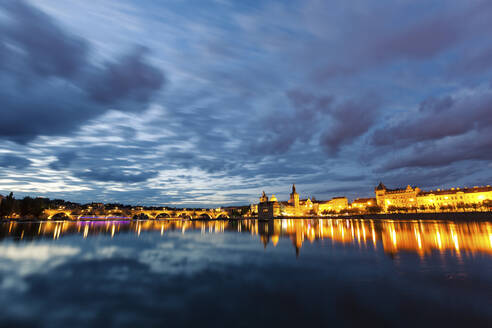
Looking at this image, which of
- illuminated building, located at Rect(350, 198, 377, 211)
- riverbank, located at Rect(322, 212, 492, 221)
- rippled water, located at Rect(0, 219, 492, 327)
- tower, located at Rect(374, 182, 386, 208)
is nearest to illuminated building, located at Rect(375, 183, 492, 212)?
tower, located at Rect(374, 182, 386, 208)

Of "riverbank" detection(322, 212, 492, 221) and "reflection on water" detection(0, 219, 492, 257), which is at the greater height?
"riverbank" detection(322, 212, 492, 221)

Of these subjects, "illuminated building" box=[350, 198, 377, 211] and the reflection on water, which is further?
"illuminated building" box=[350, 198, 377, 211]

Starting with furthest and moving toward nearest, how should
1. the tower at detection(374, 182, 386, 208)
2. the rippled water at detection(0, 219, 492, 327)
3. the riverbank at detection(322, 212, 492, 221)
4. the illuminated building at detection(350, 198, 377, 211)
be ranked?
the illuminated building at detection(350, 198, 377, 211)
the tower at detection(374, 182, 386, 208)
the riverbank at detection(322, 212, 492, 221)
the rippled water at detection(0, 219, 492, 327)

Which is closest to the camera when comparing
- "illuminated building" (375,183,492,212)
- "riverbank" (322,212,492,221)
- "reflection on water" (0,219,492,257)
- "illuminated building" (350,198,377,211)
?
"reflection on water" (0,219,492,257)

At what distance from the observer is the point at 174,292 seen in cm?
1309

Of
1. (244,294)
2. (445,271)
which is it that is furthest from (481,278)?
(244,294)

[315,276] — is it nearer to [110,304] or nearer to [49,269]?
[110,304]

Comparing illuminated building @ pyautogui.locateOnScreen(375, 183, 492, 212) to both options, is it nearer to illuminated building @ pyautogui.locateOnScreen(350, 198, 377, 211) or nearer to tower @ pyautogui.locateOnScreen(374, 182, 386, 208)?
tower @ pyautogui.locateOnScreen(374, 182, 386, 208)

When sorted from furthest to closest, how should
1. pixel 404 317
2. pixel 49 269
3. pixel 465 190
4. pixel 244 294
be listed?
pixel 465 190, pixel 49 269, pixel 244 294, pixel 404 317

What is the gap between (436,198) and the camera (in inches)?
5438

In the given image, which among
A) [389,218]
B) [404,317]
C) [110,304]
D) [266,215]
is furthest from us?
[266,215]

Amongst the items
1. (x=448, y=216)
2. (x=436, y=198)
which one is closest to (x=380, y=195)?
(x=436, y=198)

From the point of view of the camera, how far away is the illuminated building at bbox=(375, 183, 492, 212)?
120m

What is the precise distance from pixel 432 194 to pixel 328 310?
169303 millimetres
